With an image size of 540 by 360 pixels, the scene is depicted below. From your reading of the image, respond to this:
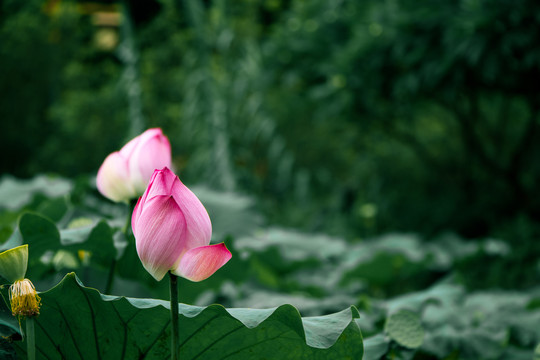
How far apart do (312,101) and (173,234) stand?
468 centimetres

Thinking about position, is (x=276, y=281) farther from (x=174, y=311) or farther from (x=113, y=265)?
(x=174, y=311)

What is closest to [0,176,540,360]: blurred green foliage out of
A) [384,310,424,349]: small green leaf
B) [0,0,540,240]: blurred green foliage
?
[384,310,424,349]: small green leaf

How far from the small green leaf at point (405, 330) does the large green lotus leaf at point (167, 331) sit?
Answer: 0.45 ft

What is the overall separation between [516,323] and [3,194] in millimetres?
1457

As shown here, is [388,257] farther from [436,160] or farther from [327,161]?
[327,161]

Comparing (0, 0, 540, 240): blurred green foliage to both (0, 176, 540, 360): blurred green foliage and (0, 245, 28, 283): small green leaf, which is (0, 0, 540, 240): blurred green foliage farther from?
(0, 245, 28, 283): small green leaf

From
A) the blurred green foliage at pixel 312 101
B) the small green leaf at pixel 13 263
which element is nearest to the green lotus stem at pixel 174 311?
the small green leaf at pixel 13 263

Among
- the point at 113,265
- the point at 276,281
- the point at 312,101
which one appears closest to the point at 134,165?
the point at 113,265

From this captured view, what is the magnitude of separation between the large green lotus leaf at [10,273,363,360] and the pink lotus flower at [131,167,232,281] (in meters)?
0.08

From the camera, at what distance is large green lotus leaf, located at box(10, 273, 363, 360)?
0.56 m

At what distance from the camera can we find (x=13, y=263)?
0.50 meters

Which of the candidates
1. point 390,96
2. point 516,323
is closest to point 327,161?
point 390,96

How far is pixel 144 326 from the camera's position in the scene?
0.58 m

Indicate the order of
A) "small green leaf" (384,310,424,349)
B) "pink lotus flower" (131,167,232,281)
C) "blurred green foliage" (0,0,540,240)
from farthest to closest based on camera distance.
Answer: "blurred green foliage" (0,0,540,240) → "small green leaf" (384,310,424,349) → "pink lotus flower" (131,167,232,281)
